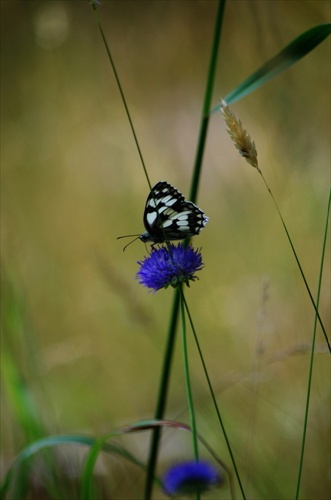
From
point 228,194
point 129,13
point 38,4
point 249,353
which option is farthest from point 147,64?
point 249,353

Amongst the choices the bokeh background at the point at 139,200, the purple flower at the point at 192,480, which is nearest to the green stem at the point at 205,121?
the purple flower at the point at 192,480

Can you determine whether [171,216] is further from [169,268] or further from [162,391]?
[162,391]

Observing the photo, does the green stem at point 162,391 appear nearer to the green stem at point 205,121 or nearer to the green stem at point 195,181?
the green stem at point 195,181

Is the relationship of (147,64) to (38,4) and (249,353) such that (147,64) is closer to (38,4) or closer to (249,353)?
(38,4)

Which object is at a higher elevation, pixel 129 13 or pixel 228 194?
pixel 129 13

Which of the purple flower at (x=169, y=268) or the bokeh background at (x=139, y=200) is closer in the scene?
the purple flower at (x=169, y=268)

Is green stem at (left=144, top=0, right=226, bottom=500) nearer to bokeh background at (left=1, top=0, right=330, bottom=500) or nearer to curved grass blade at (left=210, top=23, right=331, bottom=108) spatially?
A: curved grass blade at (left=210, top=23, right=331, bottom=108)
